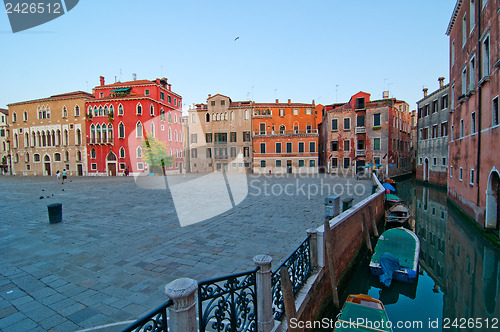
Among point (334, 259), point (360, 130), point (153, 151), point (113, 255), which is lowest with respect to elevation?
point (334, 259)

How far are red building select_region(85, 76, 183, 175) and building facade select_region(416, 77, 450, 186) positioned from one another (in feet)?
113

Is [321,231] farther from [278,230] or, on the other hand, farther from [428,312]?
[428,312]

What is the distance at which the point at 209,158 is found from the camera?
39.8 meters

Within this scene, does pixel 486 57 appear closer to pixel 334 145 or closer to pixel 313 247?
pixel 313 247

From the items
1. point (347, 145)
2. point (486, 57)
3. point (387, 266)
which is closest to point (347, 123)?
point (347, 145)

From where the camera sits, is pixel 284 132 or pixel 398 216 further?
pixel 284 132

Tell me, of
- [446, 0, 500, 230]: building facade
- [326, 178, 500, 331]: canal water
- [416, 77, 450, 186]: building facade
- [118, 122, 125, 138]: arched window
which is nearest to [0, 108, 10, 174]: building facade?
[118, 122, 125, 138]: arched window

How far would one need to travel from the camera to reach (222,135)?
38.7 m

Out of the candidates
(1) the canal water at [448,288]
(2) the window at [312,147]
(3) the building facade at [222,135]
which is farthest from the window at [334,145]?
(1) the canal water at [448,288]

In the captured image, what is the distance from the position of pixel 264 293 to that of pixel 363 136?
32.2 metres

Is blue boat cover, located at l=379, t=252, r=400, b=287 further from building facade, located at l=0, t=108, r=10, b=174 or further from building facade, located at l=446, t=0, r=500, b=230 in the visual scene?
building facade, located at l=0, t=108, r=10, b=174

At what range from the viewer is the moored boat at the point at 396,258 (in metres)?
A: 7.88

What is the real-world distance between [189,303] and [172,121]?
132ft

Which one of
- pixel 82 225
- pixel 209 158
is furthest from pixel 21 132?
pixel 82 225
